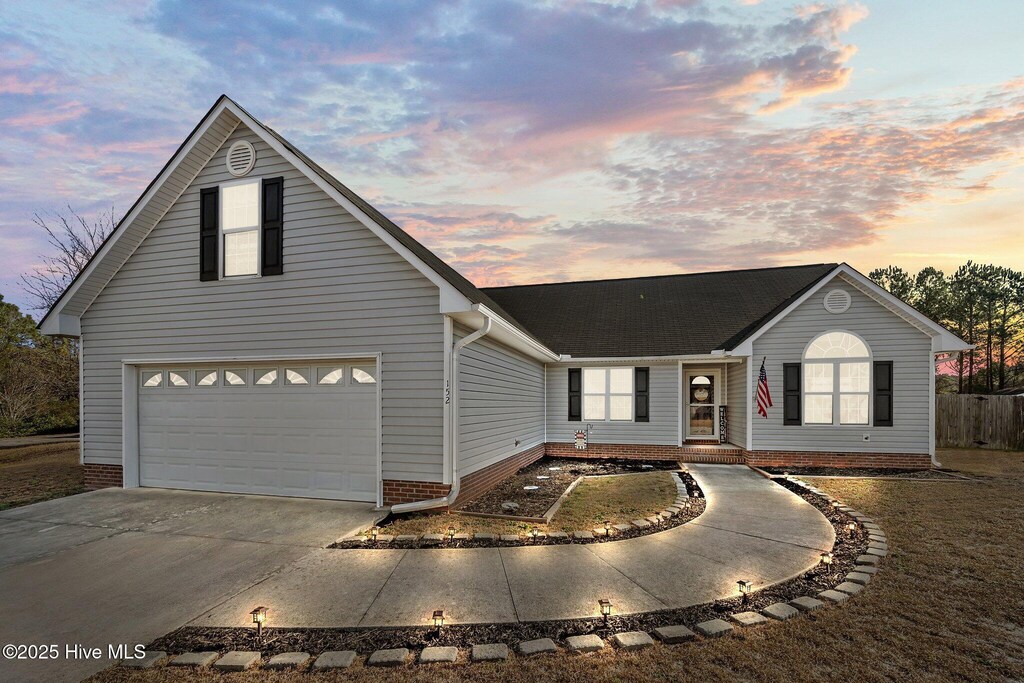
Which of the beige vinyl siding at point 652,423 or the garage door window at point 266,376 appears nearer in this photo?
the garage door window at point 266,376

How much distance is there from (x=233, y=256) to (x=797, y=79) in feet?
40.9

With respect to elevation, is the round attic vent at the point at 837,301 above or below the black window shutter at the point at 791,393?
above

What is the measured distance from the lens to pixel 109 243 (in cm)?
880

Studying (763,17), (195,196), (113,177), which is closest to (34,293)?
(113,177)

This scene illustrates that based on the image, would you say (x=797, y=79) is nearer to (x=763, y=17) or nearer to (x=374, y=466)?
(x=763, y=17)

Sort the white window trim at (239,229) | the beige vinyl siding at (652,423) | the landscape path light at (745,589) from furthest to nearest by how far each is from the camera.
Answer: the beige vinyl siding at (652,423)
the white window trim at (239,229)
the landscape path light at (745,589)

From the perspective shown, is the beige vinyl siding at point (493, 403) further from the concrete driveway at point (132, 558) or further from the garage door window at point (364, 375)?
the concrete driveway at point (132, 558)

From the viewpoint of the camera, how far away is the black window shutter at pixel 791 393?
40.4ft

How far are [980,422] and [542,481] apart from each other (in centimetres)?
1802

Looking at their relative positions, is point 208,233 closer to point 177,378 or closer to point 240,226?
point 240,226

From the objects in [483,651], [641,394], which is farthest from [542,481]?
[483,651]

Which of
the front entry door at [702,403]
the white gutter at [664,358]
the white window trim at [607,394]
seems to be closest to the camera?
the white gutter at [664,358]

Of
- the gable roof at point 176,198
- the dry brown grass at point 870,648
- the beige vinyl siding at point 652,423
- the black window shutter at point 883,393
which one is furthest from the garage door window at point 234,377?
the black window shutter at point 883,393

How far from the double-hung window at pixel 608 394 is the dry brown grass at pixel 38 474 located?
1204 centimetres
